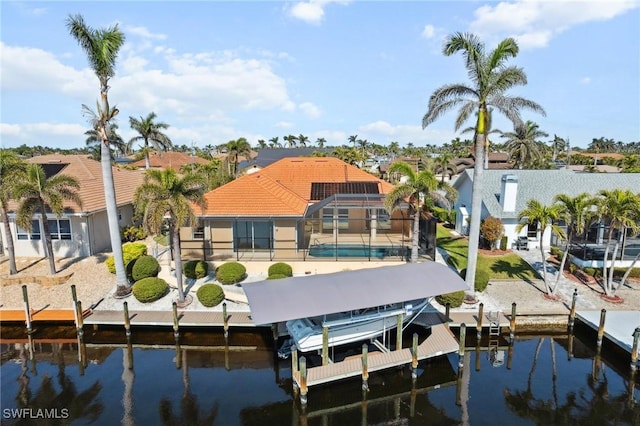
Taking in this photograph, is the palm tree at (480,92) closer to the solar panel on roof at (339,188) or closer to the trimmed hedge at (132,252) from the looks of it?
the solar panel on roof at (339,188)

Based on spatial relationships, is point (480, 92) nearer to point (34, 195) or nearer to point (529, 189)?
point (529, 189)

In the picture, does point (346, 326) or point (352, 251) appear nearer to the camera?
point (346, 326)

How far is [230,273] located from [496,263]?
18.3 meters

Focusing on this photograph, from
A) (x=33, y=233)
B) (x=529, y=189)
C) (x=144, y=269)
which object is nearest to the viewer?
(x=144, y=269)

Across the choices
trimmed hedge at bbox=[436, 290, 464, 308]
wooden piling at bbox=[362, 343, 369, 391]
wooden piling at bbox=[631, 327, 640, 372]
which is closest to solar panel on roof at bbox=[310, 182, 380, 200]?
trimmed hedge at bbox=[436, 290, 464, 308]

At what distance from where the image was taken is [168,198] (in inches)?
768

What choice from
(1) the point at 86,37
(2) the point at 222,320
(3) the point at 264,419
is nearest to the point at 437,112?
(2) the point at 222,320

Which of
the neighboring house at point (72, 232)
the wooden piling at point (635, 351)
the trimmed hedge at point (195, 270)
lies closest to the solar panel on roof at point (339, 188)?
the trimmed hedge at point (195, 270)

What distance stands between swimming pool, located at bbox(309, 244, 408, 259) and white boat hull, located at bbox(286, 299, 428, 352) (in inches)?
331

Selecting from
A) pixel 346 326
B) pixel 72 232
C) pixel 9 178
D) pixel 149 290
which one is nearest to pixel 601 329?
pixel 346 326

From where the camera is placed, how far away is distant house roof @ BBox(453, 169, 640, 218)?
3216cm

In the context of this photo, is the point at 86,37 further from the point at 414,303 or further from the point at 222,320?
the point at 414,303

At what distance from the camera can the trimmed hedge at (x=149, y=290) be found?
20797 mm

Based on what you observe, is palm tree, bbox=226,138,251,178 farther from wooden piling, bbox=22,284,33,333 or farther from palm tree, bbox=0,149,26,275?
wooden piling, bbox=22,284,33,333
